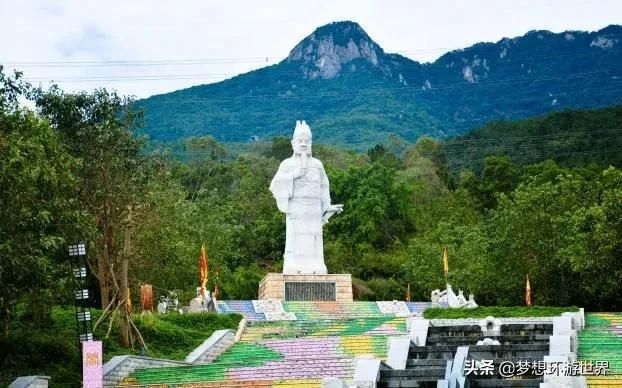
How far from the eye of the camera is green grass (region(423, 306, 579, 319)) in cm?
2575

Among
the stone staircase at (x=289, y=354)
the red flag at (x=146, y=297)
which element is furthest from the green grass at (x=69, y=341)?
the red flag at (x=146, y=297)

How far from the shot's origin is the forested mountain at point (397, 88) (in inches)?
3775

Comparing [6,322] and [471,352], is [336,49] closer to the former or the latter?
[471,352]

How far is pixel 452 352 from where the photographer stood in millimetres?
21109

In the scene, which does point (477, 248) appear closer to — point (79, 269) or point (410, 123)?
point (79, 269)

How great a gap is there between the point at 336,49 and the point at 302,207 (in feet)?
219

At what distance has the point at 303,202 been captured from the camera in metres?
35.3

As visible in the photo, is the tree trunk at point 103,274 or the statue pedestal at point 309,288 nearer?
the tree trunk at point 103,274

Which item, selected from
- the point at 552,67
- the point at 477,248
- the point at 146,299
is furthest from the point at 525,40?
the point at 146,299

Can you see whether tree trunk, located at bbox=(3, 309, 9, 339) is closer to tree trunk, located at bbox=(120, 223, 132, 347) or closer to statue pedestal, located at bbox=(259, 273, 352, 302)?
tree trunk, located at bbox=(120, 223, 132, 347)

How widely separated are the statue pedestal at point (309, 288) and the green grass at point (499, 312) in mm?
6214

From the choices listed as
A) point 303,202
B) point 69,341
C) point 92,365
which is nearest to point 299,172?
point 303,202

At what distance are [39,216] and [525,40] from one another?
9026 centimetres

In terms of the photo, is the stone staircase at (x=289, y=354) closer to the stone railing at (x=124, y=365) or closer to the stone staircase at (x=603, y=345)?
the stone railing at (x=124, y=365)
